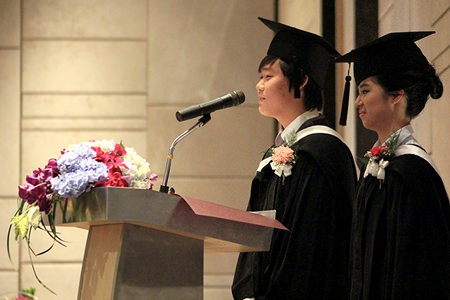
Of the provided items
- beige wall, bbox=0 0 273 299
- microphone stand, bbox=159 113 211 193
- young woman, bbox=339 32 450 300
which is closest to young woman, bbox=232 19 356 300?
young woman, bbox=339 32 450 300

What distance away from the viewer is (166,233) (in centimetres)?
280

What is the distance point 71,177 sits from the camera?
9.01ft

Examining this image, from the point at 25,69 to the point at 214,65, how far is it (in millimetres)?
1212

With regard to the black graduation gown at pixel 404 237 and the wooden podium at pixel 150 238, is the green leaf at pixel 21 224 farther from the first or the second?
the black graduation gown at pixel 404 237

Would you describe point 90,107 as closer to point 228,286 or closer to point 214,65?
point 214,65

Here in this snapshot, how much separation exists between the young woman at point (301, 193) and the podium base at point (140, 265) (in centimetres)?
54

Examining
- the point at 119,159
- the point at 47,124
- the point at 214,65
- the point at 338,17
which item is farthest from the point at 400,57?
the point at 47,124

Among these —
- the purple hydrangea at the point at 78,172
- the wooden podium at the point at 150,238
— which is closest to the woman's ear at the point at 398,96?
the wooden podium at the point at 150,238

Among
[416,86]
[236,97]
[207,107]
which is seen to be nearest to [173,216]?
[207,107]

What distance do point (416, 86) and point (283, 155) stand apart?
53 centimetres

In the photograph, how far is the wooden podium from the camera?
264 cm

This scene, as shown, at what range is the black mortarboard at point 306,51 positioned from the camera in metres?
3.70

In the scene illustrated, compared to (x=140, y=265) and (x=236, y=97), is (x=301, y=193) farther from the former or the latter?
(x=140, y=265)

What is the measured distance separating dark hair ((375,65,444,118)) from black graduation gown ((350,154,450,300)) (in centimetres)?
25
